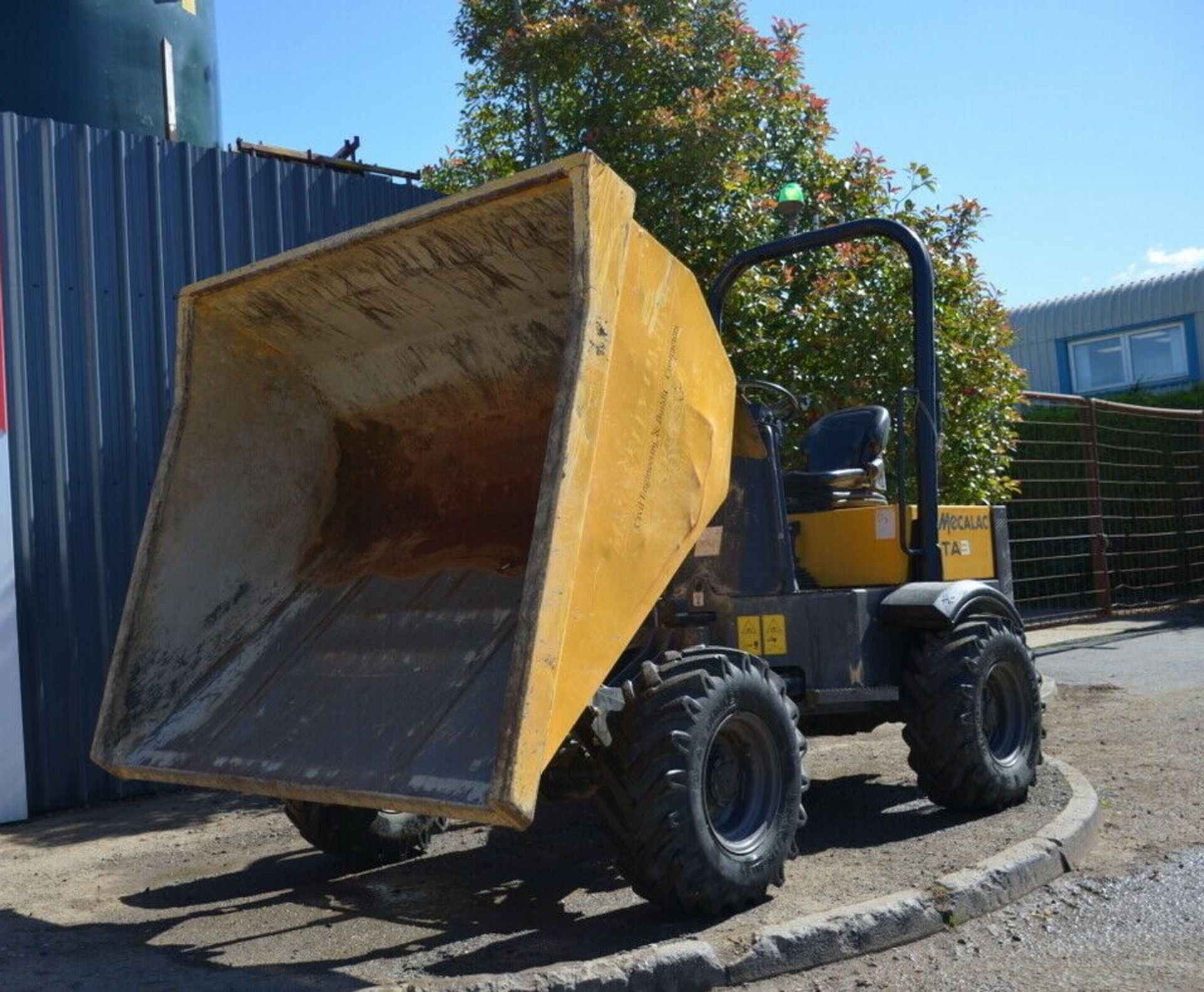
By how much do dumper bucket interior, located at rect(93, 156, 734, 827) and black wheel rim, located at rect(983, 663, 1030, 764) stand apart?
86.3 inches

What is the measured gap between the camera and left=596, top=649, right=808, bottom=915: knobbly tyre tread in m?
4.60

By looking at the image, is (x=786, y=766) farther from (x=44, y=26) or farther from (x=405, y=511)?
(x=44, y=26)

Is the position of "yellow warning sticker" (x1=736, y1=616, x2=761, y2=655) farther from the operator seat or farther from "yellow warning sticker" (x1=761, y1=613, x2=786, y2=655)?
the operator seat

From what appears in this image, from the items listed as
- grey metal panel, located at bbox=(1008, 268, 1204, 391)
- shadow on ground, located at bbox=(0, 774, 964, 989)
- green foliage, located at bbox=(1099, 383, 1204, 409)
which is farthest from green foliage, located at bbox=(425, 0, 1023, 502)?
grey metal panel, located at bbox=(1008, 268, 1204, 391)

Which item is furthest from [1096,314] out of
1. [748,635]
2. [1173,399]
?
[748,635]

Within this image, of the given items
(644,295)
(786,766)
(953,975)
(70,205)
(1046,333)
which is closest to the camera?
(953,975)

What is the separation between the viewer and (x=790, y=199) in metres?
8.35

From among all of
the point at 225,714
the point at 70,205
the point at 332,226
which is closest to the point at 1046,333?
the point at 332,226

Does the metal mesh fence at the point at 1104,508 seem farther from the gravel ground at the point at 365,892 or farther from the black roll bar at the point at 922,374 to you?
the gravel ground at the point at 365,892

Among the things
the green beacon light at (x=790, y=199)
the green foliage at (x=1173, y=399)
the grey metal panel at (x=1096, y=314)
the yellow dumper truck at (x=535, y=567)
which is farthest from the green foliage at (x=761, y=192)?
the grey metal panel at (x=1096, y=314)

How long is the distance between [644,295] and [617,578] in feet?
3.23

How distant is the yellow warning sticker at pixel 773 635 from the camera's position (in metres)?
5.79

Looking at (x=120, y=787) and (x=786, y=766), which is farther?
(x=120, y=787)

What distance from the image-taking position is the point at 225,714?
213 inches
